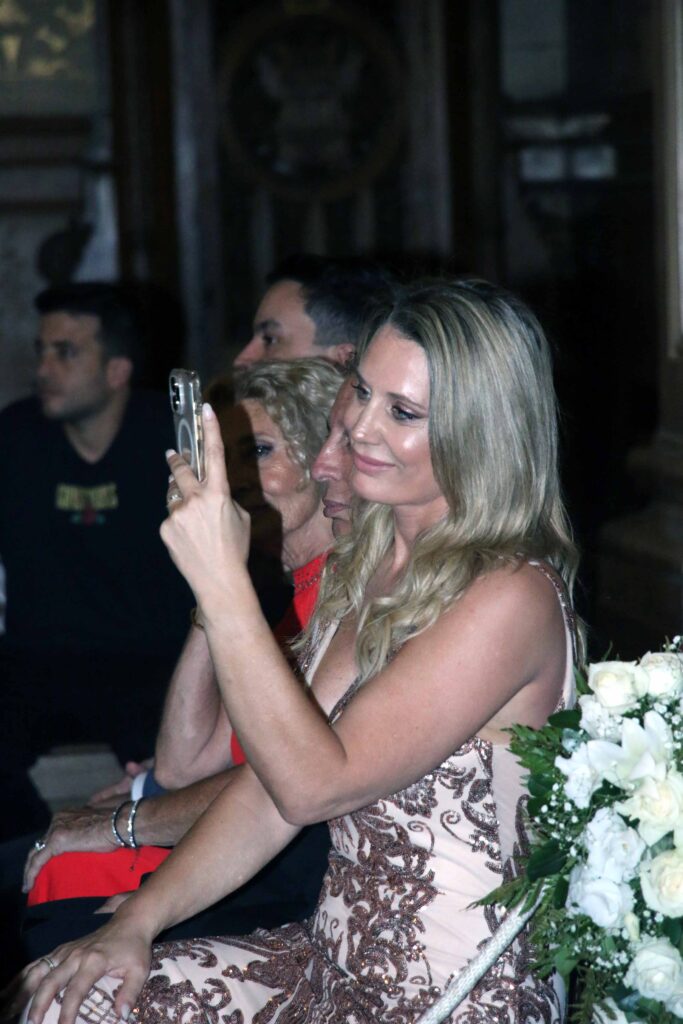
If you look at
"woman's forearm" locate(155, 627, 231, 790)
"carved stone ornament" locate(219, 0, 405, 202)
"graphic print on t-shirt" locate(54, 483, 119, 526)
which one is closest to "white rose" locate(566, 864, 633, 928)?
"woman's forearm" locate(155, 627, 231, 790)

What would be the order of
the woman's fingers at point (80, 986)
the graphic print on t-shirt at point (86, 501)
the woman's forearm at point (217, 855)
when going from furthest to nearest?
the graphic print on t-shirt at point (86, 501)
the woman's forearm at point (217, 855)
the woman's fingers at point (80, 986)

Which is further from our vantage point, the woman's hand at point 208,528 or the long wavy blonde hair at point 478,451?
the long wavy blonde hair at point 478,451

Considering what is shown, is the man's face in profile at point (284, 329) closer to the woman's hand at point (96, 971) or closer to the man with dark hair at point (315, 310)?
the man with dark hair at point (315, 310)

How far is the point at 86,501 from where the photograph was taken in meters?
4.11

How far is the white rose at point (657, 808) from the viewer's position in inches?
59.4

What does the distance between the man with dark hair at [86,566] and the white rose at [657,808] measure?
7.54 feet

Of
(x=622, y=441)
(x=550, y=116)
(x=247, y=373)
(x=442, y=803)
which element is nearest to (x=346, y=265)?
(x=247, y=373)

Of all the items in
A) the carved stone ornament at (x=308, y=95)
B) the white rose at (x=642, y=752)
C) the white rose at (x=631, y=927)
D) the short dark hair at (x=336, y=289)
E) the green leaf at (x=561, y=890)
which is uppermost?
the carved stone ornament at (x=308, y=95)

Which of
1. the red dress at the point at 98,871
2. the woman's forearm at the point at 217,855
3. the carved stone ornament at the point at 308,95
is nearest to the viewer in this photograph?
the woman's forearm at the point at 217,855

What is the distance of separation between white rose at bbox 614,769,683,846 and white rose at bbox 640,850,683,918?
22 mm

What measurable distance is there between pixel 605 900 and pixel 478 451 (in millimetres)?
613

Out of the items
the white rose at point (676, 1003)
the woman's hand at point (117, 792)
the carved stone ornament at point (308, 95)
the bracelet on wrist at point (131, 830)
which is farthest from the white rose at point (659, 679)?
the carved stone ornament at point (308, 95)

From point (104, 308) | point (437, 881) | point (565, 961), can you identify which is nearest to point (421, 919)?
point (437, 881)

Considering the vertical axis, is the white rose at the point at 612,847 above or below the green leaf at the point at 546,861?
above
